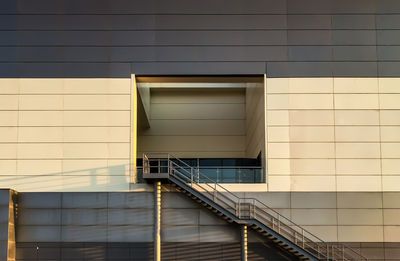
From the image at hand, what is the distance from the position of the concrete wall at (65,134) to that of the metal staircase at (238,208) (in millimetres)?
2191

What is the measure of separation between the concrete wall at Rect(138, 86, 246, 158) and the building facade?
37.0 feet

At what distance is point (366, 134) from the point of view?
34.9 metres

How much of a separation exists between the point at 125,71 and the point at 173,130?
13.7 meters

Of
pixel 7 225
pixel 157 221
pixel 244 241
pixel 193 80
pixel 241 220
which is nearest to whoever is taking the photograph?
pixel 7 225

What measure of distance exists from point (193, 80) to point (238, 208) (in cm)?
733

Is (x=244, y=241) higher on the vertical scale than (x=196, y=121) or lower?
lower

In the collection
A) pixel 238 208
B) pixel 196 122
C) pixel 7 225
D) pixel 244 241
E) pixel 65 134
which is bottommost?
pixel 244 241

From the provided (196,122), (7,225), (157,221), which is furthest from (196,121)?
(7,225)

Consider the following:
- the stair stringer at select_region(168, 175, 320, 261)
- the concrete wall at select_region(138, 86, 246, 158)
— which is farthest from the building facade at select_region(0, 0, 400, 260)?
the concrete wall at select_region(138, 86, 246, 158)

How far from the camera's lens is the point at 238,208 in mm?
33875

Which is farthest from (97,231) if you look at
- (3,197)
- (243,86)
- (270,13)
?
(243,86)

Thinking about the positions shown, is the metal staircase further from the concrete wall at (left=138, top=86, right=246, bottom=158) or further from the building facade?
the concrete wall at (left=138, top=86, right=246, bottom=158)

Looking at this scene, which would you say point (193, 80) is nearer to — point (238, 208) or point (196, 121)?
point (238, 208)

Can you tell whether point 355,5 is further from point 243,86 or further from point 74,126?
point 74,126
